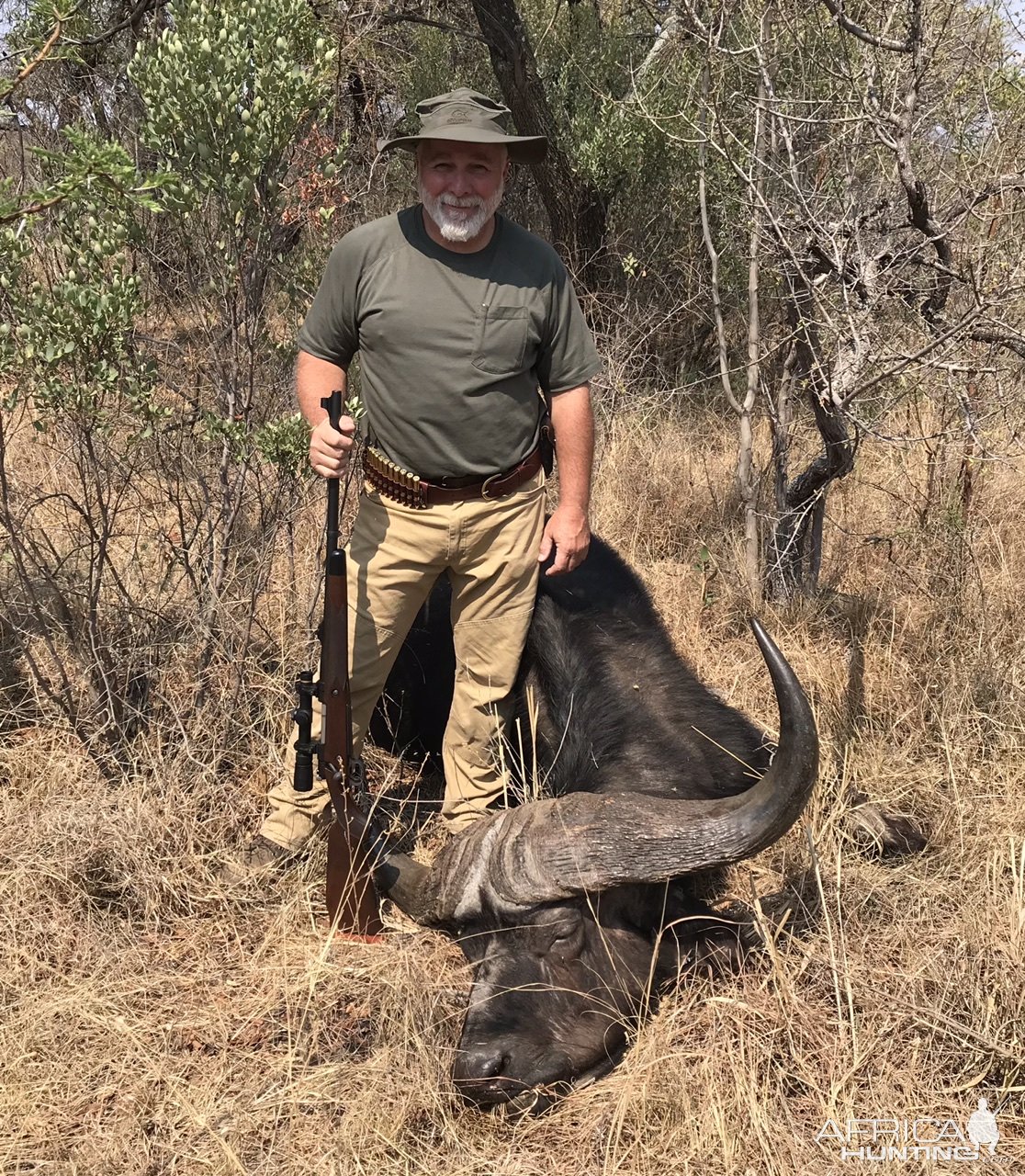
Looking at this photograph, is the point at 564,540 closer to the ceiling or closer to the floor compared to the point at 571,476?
closer to the floor

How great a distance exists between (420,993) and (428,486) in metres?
1.70

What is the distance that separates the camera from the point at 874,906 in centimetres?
367

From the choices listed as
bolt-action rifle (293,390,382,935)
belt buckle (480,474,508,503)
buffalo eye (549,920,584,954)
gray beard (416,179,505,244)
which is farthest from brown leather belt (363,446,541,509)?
buffalo eye (549,920,584,954)

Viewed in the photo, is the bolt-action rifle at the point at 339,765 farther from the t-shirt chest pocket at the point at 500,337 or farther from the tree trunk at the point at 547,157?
the tree trunk at the point at 547,157

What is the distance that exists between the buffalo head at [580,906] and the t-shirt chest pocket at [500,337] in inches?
53.1

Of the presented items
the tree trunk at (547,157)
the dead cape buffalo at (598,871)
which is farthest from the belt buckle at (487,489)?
the tree trunk at (547,157)

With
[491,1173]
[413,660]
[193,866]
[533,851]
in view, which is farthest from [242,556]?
[491,1173]

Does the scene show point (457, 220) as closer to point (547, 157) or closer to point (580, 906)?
point (580, 906)

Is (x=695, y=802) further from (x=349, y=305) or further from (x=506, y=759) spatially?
(x=349, y=305)

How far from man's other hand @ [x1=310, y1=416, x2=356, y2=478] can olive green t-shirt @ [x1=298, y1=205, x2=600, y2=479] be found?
326mm

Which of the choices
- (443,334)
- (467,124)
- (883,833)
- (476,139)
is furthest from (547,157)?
(883,833)

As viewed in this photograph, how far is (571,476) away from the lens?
3939 mm

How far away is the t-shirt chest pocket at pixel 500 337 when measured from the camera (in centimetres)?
361

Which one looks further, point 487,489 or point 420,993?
point 487,489
